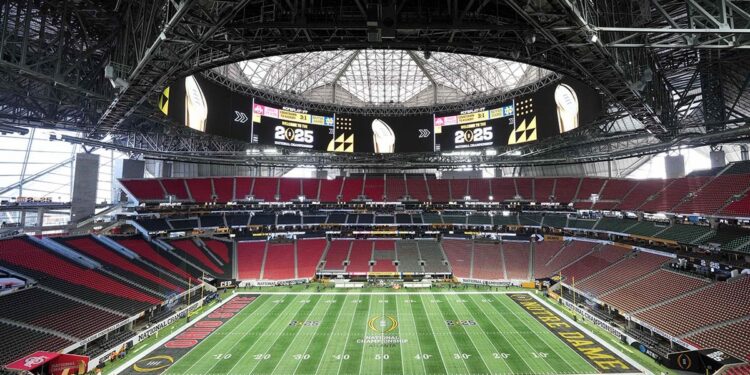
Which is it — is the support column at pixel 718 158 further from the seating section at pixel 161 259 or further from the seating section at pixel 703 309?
the seating section at pixel 161 259

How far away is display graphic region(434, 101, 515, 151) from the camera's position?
39188mm

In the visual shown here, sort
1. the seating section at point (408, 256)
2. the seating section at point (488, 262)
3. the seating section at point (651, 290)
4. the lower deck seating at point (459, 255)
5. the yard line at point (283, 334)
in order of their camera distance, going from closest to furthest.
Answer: the yard line at point (283, 334) < the seating section at point (651, 290) < the seating section at point (488, 262) < the lower deck seating at point (459, 255) < the seating section at point (408, 256)

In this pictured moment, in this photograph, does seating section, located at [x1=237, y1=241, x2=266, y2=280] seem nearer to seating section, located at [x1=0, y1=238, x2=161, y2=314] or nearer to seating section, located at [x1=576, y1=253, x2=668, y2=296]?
seating section, located at [x1=0, y1=238, x2=161, y2=314]

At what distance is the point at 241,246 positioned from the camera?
150ft

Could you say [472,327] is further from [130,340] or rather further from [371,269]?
[130,340]

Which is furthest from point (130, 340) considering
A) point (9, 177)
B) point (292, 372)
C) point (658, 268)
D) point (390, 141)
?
point (658, 268)

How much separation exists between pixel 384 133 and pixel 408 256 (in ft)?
52.4

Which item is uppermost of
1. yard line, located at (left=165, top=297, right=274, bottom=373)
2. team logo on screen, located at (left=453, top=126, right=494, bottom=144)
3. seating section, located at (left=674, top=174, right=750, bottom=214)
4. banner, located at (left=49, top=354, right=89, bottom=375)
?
team logo on screen, located at (left=453, top=126, right=494, bottom=144)

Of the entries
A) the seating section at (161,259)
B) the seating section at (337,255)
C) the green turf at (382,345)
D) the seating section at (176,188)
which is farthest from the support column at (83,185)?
the seating section at (337,255)

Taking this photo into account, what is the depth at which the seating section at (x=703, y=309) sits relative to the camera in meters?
21.0

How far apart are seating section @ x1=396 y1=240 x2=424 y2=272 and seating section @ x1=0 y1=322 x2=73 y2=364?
30730 millimetres

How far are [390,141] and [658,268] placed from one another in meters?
29.4

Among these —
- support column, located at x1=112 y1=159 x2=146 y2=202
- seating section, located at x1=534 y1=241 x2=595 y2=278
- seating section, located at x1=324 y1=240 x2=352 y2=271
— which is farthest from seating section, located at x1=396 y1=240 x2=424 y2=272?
support column, located at x1=112 y1=159 x2=146 y2=202

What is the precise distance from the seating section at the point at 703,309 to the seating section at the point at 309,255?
31.8m
